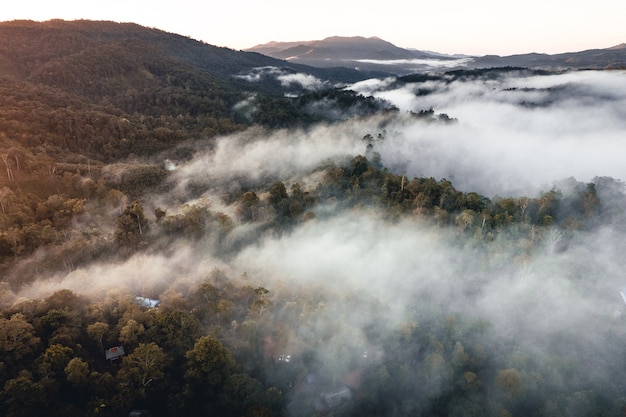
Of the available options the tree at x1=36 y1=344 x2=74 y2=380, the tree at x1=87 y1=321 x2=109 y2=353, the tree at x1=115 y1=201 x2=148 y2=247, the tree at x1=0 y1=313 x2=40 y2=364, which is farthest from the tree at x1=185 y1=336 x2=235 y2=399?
the tree at x1=115 y1=201 x2=148 y2=247

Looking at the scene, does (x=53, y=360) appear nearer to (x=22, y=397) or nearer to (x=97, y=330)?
(x=22, y=397)

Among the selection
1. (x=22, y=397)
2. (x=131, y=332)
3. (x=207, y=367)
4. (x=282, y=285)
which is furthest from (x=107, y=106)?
(x=22, y=397)

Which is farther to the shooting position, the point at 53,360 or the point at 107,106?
the point at 107,106

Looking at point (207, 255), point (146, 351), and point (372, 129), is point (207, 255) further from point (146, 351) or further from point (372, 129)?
point (372, 129)

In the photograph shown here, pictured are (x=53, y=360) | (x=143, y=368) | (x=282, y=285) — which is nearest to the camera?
(x=53, y=360)

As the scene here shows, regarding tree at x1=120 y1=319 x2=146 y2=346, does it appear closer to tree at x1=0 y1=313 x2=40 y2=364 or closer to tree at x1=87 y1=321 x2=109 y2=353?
tree at x1=87 y1=321 x2=109 y2=353

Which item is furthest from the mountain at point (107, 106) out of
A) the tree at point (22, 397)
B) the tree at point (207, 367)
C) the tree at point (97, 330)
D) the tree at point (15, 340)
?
the tree at point (207, 367)

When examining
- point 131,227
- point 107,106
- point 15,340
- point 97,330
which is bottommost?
point 97,330

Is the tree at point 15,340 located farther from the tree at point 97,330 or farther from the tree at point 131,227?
the tree at point 131,227
